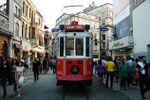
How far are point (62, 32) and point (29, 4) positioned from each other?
35558 millimetres

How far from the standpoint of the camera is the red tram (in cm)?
1717

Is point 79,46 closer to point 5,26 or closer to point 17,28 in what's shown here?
point 5,26

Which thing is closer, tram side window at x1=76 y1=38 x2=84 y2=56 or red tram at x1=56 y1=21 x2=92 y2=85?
red tram at x1=56 y1=21 x2=92 y2=85

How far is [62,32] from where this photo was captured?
699 inches

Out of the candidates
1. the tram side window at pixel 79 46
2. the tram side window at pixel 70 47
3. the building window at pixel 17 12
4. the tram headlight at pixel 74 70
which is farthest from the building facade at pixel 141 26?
the building window at pixel 17 12

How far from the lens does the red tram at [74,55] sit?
17.2 metres

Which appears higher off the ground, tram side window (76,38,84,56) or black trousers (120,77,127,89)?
tram side window (76,38,84,56)

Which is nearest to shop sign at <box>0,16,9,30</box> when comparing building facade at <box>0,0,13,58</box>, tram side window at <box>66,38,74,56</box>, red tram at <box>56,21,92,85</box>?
building facade at <box>0,0,13,58</box>

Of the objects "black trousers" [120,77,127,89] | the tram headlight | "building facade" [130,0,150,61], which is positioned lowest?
"black trousers" [120,77,127,89]

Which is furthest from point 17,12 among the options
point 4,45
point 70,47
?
point 70,47

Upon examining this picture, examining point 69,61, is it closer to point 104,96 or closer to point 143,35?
point 104,96

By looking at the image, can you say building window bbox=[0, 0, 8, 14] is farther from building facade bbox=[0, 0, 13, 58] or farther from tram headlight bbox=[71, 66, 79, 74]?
tram headlight bbox=[71, 66, 79, 74]

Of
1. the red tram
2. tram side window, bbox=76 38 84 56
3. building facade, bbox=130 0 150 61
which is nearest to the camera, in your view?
the red tram

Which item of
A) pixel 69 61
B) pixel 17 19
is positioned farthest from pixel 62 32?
pixel 17 19
